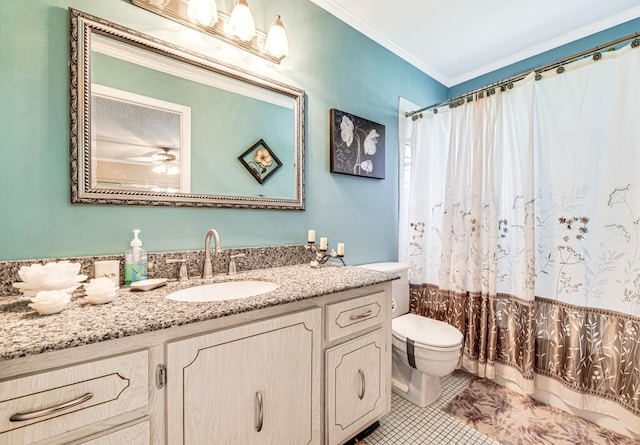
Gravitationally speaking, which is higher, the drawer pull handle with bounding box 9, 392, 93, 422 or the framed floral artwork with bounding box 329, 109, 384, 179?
the framed floral artwork with bounding box 329, 109, 384, 179

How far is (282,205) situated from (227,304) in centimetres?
80

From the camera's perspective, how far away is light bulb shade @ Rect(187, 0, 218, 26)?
1238 millimetres

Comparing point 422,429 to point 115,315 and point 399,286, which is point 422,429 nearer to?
point 399,286

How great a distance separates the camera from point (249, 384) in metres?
0.92

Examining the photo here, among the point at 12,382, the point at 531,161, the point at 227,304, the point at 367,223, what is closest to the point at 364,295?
the point at 227,304

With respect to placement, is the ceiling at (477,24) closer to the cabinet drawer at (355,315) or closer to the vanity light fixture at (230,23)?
the vanity light fixture at (230,23)

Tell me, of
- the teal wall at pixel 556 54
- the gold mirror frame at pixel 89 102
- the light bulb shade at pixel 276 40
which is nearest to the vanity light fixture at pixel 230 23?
the light bulb shade at pixel 276 40

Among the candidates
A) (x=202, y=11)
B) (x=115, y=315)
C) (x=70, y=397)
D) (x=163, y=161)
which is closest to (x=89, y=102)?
(x=163, y=161)

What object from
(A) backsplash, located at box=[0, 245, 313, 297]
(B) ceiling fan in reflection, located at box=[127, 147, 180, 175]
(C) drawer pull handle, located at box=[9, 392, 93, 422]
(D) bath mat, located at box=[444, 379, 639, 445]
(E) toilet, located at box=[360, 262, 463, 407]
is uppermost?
(B) ceiling fan in reflection, located at box=[127, 147, 180, 175]

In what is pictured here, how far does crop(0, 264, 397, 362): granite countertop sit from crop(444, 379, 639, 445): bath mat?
118 cm

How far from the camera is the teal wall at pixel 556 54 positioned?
184cm

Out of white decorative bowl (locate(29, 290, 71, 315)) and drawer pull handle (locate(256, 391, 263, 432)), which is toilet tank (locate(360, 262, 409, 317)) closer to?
drawer pull handle (locate(256, 391, 263, 432))

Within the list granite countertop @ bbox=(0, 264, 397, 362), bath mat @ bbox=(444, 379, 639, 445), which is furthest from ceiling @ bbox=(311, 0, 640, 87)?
bath mat @ bbox=(444, 379, 639, 445)

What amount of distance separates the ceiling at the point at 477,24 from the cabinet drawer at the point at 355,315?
1.85 metres
